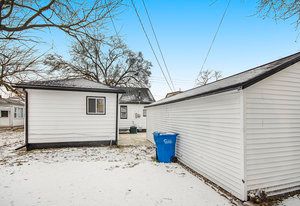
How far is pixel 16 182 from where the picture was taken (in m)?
5.00

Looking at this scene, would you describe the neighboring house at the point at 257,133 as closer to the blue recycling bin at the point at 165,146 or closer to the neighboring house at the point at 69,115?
the blue recycling bin at the point at 165,146

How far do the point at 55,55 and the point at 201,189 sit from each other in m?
21.8

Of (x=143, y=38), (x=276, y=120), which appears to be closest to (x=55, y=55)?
(x=143, y=38)

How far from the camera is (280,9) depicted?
407cm

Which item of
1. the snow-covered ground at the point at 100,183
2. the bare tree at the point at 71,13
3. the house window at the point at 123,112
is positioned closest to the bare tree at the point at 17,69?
the snow-covered ground at the point at 100,183

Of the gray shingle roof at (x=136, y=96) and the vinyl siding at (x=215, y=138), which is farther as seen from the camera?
the gray shingle roof at (x=136, y=96)

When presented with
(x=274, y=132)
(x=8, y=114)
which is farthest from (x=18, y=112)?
(x=274, y=132)

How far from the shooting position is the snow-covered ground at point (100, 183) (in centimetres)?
403

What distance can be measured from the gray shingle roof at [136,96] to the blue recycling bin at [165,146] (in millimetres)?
13259

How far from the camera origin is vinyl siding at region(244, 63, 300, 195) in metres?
4.12

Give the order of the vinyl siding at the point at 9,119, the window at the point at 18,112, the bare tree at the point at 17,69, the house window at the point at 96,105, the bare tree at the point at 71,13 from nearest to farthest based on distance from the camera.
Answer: the bare tree at the point at 71,13
the house window at the point at 96,105
the bare tree at the point at 17,69
the vinyl siding at the point at 9,119
the window at the point at 18,112

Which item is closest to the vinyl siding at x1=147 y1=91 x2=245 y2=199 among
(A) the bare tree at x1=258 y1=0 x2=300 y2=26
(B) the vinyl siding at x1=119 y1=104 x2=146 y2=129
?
(A) the bare tree at x1=258 y1=0 x2=300 y2=26

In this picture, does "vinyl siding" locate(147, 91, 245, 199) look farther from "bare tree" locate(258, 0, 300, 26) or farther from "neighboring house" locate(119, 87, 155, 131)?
"neighboring house" locate(119, 87, 155, 131)

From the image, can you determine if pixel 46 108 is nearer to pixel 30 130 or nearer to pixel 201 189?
pixel 30 130
